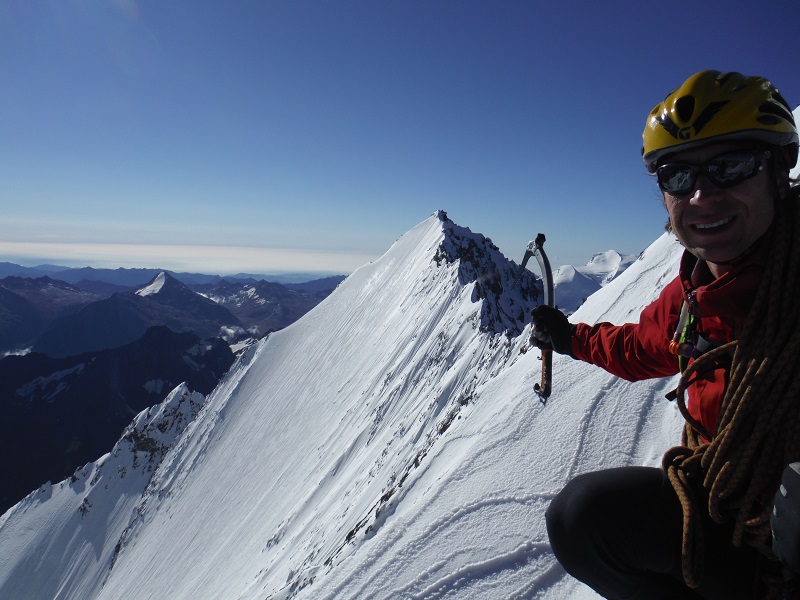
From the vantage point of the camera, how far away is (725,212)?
7.77 feet

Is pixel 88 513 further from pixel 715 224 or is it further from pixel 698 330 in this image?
pixel 715 224

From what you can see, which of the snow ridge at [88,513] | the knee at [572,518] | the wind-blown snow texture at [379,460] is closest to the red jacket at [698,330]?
the knee at [572,518]

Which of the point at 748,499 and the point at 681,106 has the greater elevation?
the point at 681,106

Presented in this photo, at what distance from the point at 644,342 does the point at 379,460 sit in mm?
17083

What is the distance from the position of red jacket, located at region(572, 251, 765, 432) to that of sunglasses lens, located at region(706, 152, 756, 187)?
43cm

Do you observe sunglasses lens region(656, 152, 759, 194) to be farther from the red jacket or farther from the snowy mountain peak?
the snowy mountain peak

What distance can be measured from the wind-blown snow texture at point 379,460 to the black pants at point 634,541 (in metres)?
1.16

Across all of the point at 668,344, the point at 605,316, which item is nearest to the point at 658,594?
the point at 668,344

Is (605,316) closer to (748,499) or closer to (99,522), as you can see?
(748,499)

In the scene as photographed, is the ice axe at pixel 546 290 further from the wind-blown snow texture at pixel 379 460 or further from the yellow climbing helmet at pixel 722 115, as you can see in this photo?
the yellow climbing helmet at pixel 722 115

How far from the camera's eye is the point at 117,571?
155 feet

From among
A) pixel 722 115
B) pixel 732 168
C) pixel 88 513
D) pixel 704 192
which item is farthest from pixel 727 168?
pixel 88 513

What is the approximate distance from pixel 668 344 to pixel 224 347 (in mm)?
179924

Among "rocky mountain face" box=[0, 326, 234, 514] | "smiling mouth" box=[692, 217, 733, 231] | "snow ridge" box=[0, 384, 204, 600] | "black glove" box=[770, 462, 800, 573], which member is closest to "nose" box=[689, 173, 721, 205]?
Answer: "smiling mouth" box=[692, 217, 733, 231]
